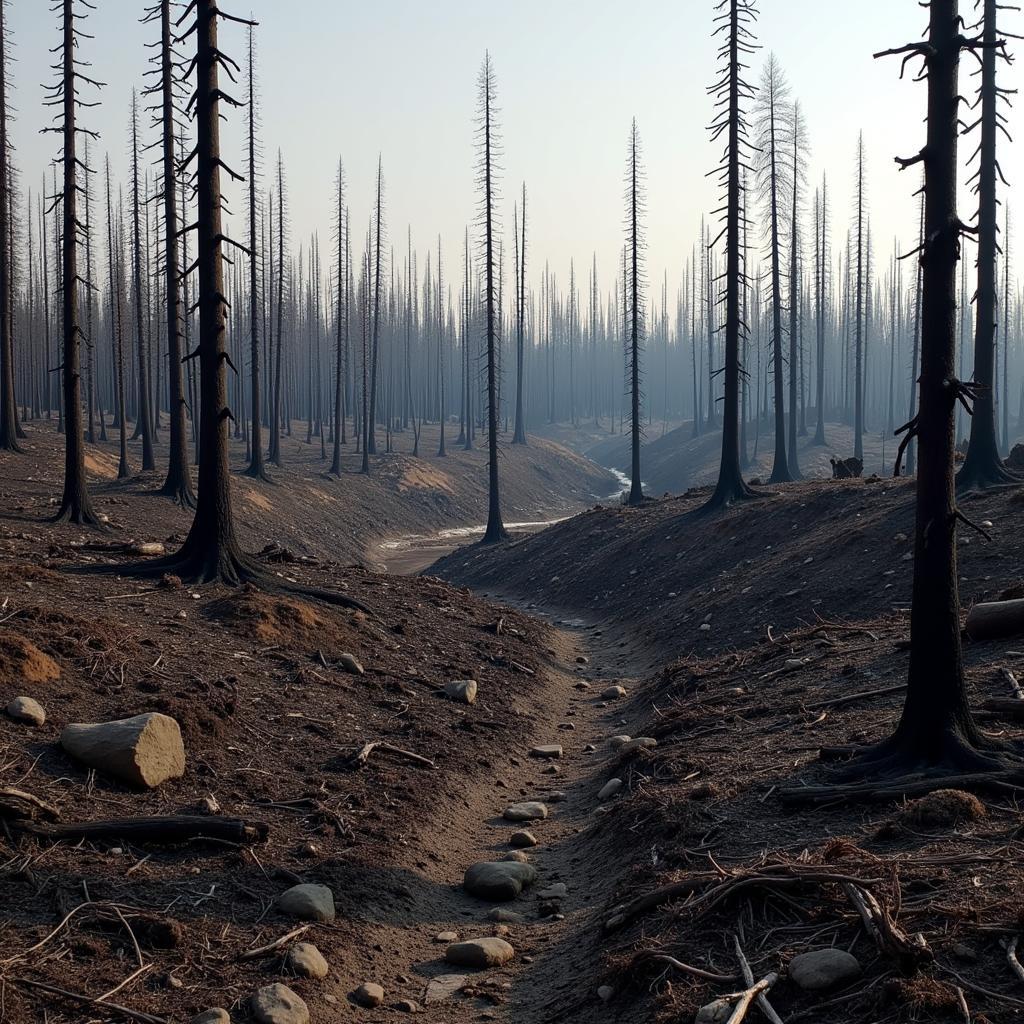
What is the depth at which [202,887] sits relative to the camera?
6.14 meters

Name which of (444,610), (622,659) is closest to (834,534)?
(622,659)

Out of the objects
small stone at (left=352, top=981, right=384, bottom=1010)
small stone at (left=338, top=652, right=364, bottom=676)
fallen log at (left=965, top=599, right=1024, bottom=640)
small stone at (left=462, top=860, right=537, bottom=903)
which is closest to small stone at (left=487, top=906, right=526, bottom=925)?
small stone at (left=462, top=860, right=537, bottom=903)

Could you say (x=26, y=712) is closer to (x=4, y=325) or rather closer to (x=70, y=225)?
(x=70, y=225)

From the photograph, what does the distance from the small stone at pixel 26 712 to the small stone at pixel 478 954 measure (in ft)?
11.5

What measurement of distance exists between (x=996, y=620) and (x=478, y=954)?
6285mm

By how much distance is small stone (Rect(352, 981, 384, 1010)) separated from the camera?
17.9 feet

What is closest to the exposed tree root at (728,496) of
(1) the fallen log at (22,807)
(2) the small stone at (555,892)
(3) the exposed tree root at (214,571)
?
(3) the exposed tree root at (214,571)

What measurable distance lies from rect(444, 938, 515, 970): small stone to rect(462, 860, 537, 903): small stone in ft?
3.00

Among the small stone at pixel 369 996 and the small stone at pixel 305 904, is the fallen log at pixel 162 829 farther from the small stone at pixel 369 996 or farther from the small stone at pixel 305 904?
the small stone at pixel 369 996

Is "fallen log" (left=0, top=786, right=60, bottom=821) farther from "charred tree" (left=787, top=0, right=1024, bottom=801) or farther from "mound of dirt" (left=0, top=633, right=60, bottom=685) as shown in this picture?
"charred tree" (left=787, top=0, right=1024, bottom=801)

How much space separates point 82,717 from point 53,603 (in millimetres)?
3237

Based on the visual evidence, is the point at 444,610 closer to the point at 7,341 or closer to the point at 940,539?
the point at 940,539

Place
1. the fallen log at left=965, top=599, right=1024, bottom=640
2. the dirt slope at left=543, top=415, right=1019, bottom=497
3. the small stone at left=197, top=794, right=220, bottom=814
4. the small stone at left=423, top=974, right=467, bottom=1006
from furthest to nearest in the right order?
the dirt slope at left=543, top=415, right=1019, bottom=497
the fallen log at left=965, top=599, right=1024, bottom=640
the small stone at left=197, top=794, right=220, bottom=814
the small stone at left=423, top=974, right=467, bottom=1006

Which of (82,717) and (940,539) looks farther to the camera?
(82,717)
